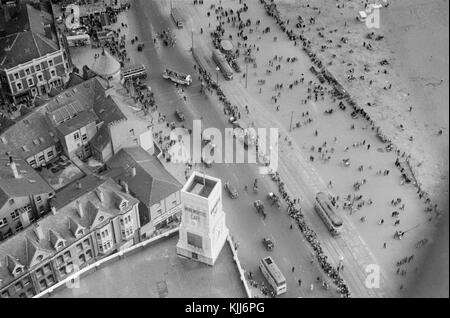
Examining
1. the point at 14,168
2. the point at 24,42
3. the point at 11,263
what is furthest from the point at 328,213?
the point at 24,42

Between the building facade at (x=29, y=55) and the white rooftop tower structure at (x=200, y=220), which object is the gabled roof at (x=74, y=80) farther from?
the white rooftop tower structure at (x=200, y=220)

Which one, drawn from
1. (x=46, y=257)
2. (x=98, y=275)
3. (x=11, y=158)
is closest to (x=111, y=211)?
(x=46, y=257)

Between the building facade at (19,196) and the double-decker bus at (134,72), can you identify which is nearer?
the building facade at (19,196)

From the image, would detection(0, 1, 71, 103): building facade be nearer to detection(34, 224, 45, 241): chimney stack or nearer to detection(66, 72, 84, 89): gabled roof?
detection(66, 72, 84, 89): gabled roof

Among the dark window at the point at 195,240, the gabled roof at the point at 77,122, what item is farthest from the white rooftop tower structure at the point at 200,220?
the gabled roof at the point at 77,122

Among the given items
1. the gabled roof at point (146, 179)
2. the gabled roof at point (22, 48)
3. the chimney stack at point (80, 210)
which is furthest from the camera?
the gabled roof at point (22, 48)

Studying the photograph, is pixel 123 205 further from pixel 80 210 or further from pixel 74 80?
pixel 74 80

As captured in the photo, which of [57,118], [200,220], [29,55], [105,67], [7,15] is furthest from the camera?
[7,15]
